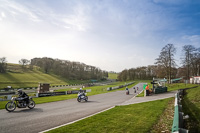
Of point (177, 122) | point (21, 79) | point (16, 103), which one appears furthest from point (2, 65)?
point (177, 122)

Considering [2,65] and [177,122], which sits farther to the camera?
[2,65]

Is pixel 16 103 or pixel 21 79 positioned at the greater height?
pixel 16 103

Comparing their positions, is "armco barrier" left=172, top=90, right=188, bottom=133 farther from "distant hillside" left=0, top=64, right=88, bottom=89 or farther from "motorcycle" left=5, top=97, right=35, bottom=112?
"distant hillside" left=0, top=64, right=88, bottom=89

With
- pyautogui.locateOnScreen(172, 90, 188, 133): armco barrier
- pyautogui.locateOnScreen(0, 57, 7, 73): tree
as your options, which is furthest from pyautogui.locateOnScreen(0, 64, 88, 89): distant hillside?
pyautogui.locateOnScreen(172, 90, 188, 133): armco barrier

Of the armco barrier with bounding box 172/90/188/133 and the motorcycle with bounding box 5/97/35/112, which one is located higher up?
the armco barrier with bounding box 172/90/188/133

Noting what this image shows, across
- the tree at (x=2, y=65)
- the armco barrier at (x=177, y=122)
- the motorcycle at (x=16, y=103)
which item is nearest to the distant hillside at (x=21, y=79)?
the tree at (x=2, y=65)

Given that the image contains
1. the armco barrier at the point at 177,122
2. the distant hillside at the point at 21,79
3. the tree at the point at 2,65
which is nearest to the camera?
the armco barrier at the point at 177,122

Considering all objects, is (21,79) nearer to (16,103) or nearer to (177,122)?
(16,103)

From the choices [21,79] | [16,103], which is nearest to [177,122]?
[16,103]

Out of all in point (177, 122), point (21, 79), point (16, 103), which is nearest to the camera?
point (177, 122)

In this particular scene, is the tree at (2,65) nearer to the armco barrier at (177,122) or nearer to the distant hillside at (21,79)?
the distant hillside at (21,79)

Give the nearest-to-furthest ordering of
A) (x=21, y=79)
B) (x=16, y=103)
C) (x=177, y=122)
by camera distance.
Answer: (x=177, y=122), (x=16, y=103), (x=21, y=79)

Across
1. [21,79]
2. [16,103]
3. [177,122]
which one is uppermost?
[177,122]

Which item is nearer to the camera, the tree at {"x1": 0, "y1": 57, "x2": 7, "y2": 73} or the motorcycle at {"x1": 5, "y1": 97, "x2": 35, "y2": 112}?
the motorcycle at {"x1": 5, "y1": 97, "x2": 35, "y2": 112}
